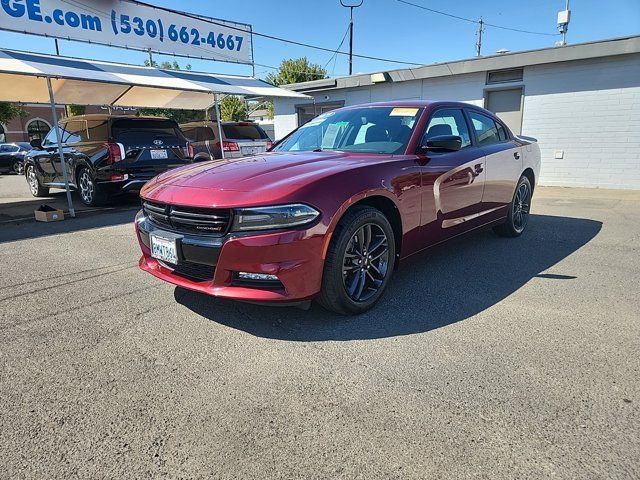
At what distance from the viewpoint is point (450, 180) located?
12.8ft

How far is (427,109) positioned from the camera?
396 centimetres

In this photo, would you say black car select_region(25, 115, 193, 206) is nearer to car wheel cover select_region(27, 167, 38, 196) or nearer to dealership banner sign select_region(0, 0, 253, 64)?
car wheel cover select_region(27, 167, 38, 196)

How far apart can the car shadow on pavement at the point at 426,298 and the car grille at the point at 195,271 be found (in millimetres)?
395

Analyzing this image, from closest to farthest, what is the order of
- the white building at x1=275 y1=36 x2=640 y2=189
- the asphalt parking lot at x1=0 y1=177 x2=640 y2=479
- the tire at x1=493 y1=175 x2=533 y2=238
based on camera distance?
1. the asphalt parking lot at x1=0 y1=177 x2=640 y2=479
2. the tire at x1=493 y1=175 x2=533 y2=238
3. the white building at x1=275 y1=36 x2=640 y2=189

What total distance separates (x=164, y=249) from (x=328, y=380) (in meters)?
1.48

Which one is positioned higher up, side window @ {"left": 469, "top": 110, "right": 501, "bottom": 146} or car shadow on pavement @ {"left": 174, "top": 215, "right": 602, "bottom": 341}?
side window @ {"left": 469, "top": 110, "right": 501, "bottom": 146}

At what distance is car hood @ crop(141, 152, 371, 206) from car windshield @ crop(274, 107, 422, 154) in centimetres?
31

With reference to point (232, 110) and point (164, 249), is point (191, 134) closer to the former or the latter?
point (164, 249)

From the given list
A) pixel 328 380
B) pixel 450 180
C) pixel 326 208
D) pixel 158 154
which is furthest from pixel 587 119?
pixel 328 380

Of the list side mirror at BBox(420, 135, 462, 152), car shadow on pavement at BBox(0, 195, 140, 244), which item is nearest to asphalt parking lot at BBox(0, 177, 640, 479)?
side mirror at BBox(420, 135, 462, 152)

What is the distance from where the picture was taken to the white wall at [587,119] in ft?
32.0

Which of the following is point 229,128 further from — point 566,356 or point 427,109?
point 566,356

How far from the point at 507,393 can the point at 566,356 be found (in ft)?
2.10

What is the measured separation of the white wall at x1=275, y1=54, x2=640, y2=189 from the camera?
9758 millimetres
